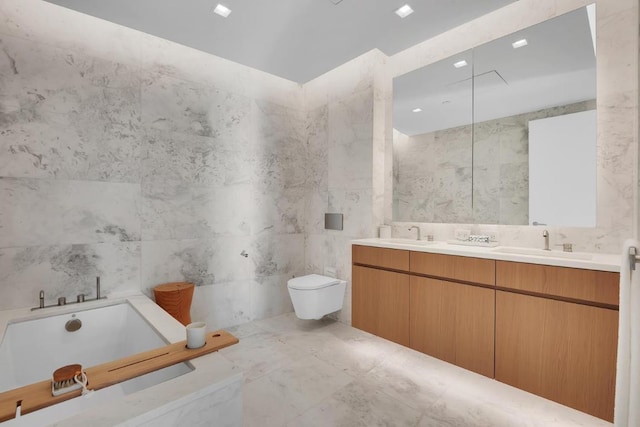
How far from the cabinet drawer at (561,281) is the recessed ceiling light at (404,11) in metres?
1.90

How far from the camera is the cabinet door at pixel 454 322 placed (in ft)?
6.34

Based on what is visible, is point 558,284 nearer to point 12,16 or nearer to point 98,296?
point 98,296

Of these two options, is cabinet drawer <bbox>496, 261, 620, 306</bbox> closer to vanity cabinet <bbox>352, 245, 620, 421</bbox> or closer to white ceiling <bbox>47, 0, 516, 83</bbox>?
vanity cabinet <bbox>352, 245, 620, 421</bbox>

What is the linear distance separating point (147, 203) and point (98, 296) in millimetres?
782

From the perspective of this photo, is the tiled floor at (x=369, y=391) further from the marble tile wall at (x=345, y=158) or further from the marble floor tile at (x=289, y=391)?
the marble tile wall at (x=345, y=158)

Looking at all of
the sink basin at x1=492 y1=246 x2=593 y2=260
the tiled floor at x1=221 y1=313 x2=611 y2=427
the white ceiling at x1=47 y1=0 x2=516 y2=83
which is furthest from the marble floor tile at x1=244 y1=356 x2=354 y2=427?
the white ceiling at x1=47 y1=0 x2=516 y2=83

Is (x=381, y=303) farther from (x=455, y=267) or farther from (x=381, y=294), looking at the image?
(x=455, y=267)

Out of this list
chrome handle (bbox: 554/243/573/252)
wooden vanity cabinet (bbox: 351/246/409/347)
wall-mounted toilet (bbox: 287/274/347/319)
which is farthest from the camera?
wall-mounted toilet (bbox: 287/274/347/319)

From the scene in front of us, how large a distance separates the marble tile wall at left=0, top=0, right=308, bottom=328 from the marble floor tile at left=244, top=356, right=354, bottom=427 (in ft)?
3.53

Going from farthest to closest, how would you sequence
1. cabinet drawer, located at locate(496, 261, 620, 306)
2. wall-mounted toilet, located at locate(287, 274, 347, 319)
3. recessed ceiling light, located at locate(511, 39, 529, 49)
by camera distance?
wall-mounted toilet, located at locate(287, 274, 347, 319) → recessed ceiling light, located at locate(511, 39, 529, 49) → cabinet drawer, located at locate(496, 261, 620, 306)

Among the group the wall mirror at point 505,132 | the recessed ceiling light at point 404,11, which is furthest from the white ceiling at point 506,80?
the recessed ceiling light at point 404,11

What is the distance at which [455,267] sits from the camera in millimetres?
2076

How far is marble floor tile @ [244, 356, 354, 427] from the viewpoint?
1614 mm

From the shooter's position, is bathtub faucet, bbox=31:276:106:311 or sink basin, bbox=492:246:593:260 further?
bathtub faucet, bbox=31:276:106:311
